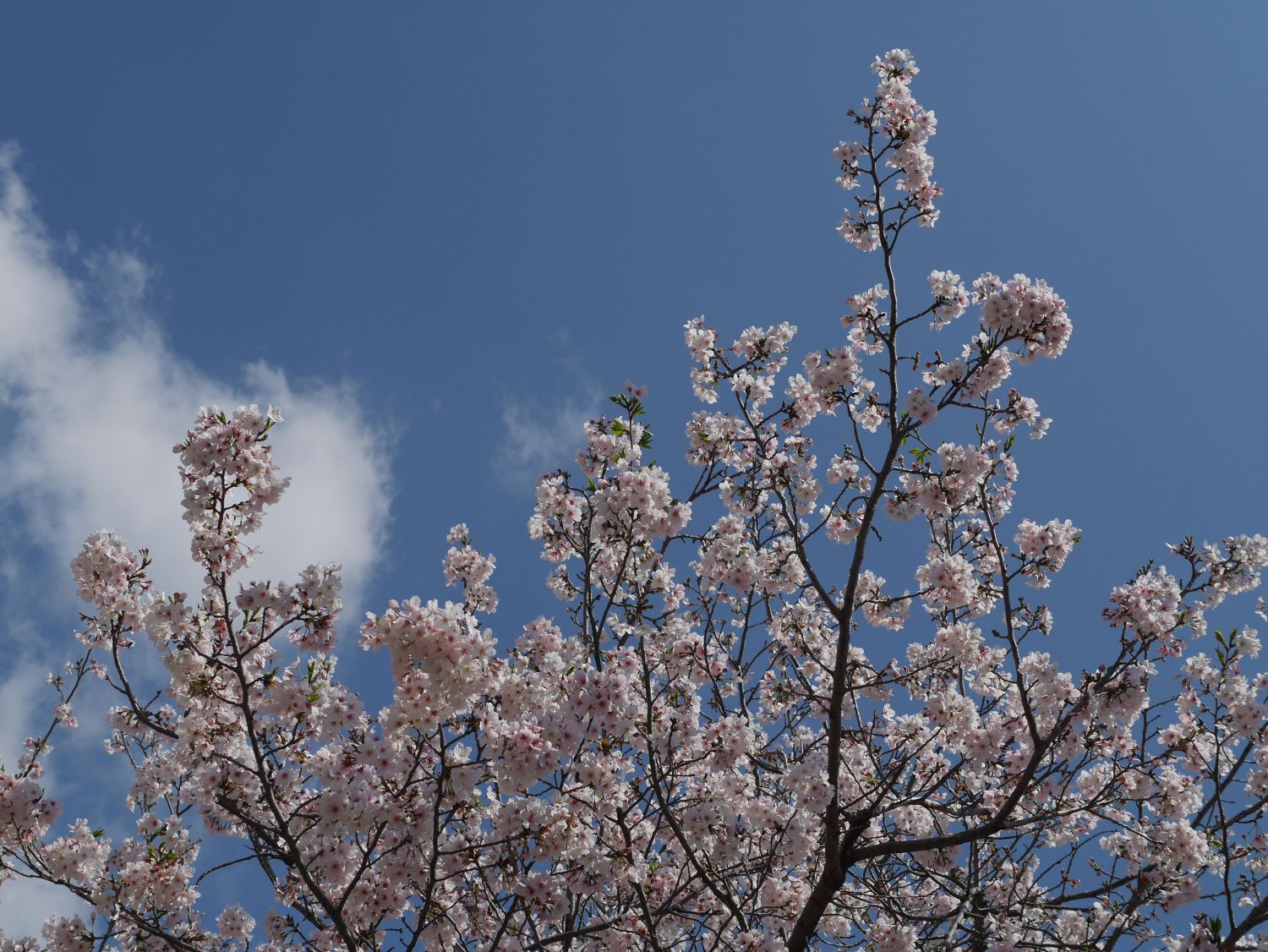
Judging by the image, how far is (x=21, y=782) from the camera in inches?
259

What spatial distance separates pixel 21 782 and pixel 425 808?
356 centimetres

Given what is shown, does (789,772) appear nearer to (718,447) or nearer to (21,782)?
(718,447)

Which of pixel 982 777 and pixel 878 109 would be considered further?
pixel 982 777

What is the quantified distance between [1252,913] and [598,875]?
4.29 meters


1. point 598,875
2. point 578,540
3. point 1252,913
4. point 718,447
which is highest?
point 718,447

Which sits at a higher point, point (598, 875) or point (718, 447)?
point (718, 447)

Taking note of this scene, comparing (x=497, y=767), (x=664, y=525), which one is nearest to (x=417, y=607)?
(x=497, y=767)

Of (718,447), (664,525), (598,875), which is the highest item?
(718,447)

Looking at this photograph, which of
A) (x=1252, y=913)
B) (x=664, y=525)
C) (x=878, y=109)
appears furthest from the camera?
(x=878, y=109)

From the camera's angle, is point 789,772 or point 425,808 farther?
point 789,772

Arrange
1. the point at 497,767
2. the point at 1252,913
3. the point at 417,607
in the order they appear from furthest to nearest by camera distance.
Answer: the point at 1252,913, the point at 497,767, the point at 417,607

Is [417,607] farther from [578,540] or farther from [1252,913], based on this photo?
[1252,913]

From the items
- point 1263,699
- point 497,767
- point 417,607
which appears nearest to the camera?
point 417,607


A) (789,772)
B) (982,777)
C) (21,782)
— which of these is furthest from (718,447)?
(21,782)
